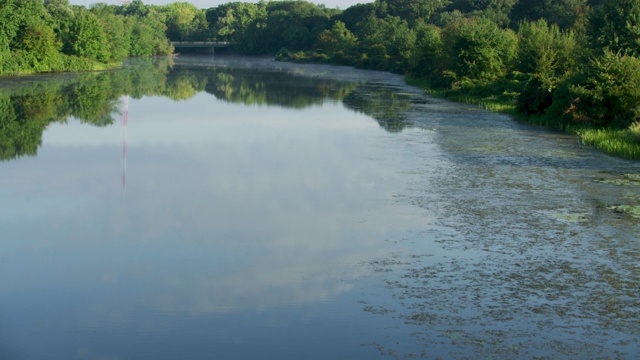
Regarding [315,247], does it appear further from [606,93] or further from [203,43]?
[203,43]

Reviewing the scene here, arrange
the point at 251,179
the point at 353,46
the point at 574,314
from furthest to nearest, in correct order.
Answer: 1. the point at 353,46
2. the point at 251,179
3. the point at 574,314

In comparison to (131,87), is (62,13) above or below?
above

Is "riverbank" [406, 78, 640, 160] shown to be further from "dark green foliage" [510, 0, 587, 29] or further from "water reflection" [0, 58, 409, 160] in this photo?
"dark green foliage" [510, 0, 587, 29]

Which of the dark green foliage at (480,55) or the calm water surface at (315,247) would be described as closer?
the calm water surface at (315,247)

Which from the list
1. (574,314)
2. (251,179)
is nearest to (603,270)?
(574,314)

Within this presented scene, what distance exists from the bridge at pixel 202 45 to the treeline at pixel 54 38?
41.4m

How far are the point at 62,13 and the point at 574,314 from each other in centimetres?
6250

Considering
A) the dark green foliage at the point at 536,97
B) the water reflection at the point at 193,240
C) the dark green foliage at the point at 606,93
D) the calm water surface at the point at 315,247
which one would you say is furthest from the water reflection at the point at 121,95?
the dark green foliage at the point at 606,93

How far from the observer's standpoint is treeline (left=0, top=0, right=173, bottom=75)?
159 ft

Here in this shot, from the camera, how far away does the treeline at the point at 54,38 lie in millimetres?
48406

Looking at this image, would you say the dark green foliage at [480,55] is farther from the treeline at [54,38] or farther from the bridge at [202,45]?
the bridge at [202,45]

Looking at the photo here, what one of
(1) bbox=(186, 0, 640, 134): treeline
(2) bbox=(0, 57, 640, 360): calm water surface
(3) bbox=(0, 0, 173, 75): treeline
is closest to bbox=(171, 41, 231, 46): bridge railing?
(3) bbox=(0, 0, 173, 75): treeline

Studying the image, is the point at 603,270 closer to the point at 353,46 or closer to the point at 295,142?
the point at 295,142

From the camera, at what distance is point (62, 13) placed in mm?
64250
